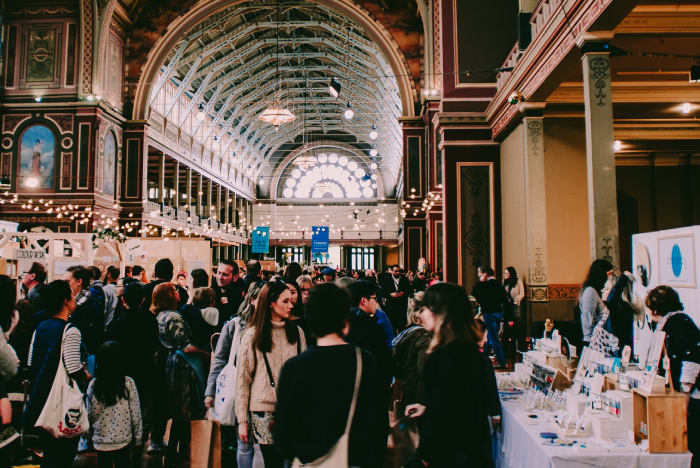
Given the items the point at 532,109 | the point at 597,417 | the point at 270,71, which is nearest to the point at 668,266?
the point at 597,417

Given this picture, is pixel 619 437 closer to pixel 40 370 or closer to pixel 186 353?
pixel 186 353

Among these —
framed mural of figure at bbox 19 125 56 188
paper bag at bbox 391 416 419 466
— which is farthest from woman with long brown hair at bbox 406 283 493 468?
framed mural of figure at bbox 19 125 56 188

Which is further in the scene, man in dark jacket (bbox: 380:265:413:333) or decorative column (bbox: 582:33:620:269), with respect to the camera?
man in dark jacket (bbox: 380:265:413:333)

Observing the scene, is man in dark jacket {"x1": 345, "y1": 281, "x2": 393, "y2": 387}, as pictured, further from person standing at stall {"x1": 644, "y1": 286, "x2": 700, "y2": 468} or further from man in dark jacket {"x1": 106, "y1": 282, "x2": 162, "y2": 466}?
person standing at stall {"x1": 644, "y1": 286, "x2": 700, "y2": 468}

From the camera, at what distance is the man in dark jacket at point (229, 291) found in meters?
4.73

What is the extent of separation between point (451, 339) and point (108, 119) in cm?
1725

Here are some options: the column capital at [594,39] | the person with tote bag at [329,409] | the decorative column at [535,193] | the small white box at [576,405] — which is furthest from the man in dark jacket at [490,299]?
the person with tote bag at [329,409]

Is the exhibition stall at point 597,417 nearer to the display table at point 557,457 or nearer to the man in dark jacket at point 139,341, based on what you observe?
the display table at point 557,457

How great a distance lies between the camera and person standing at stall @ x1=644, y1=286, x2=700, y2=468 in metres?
2.83

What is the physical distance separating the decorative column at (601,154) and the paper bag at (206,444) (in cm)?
384

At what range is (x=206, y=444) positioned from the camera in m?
3.38

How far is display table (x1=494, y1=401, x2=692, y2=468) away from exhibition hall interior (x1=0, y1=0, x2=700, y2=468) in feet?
0.04

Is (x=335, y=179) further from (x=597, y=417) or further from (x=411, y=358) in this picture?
(x=597, y=417)

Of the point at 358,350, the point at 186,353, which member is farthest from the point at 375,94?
the point at 358,350
